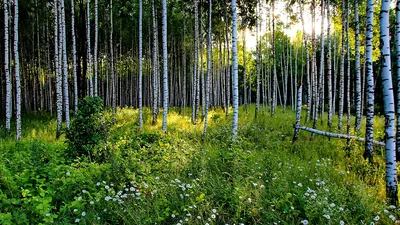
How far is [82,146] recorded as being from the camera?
623 centimetres

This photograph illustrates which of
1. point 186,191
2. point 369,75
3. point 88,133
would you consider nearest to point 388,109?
point 369,75

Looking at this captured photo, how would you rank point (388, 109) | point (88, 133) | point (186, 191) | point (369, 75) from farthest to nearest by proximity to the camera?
point (88, 133)
point (369, 75)
point (186, 191)
point (388, 109)

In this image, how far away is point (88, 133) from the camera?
6.59 meters

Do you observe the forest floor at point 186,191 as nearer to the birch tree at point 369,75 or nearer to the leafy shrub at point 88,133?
the leafy shrub at point 88,133

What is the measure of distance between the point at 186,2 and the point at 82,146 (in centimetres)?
1347

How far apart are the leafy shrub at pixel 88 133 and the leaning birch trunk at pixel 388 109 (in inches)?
237

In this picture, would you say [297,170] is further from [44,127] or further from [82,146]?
[44,127]

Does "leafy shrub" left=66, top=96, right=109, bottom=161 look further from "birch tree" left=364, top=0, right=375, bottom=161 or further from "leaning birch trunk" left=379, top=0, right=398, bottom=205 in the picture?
"birch tree" left=364, top=0, right=375, bottom=161

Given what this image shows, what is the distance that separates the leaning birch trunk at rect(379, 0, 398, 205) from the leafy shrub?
6.02 metres

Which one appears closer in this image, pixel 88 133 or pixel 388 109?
pixel 388 109

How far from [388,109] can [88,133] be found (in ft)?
21.3

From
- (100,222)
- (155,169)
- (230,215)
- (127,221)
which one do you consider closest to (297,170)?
(230,215)

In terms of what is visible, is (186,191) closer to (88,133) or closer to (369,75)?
(88,133)

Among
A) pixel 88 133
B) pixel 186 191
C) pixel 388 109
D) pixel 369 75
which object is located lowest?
pixel 186 191
